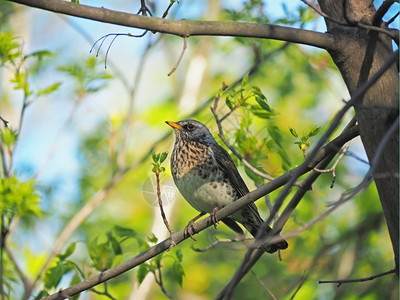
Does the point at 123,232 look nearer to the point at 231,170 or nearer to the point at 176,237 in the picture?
the point at 176,237

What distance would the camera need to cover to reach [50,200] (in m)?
7.87

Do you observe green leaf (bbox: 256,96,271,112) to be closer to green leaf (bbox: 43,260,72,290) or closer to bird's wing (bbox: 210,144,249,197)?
bird's wing (bbox: 210,144,249,197)

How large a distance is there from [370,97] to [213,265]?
19.6 feet

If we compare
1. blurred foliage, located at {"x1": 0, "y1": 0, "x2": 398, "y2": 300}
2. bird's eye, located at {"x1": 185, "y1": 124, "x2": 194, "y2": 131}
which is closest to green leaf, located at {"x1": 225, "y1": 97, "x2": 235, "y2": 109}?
blurred foliage, located at {"x1": 0, "y1": 0, "x2": 398, "y2": 300}

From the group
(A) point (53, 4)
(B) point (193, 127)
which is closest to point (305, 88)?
(B) point (193, 127)

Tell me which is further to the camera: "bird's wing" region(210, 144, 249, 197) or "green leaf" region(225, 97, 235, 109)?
"bird's wing" region(210, 144, 249, 197)

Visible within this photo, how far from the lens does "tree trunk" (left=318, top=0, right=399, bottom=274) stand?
2.96 m

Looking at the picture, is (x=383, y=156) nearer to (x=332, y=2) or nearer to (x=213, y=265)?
(x=332, y=2)

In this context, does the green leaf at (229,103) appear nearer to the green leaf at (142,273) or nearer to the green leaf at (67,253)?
the green leaf at (142,273)

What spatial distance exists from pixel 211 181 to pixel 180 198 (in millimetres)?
3050

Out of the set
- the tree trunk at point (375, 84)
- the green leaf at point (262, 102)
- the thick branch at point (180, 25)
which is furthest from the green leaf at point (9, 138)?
the tree trunk at point (375, 84)

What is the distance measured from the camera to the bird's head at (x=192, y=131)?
5684 millimetres

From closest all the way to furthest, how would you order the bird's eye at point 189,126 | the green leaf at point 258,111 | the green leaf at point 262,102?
the green leaf at point 262,102, the green leaf at point 258,111, the bird's eye at point 189,126

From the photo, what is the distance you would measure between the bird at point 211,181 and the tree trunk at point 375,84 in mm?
2143
